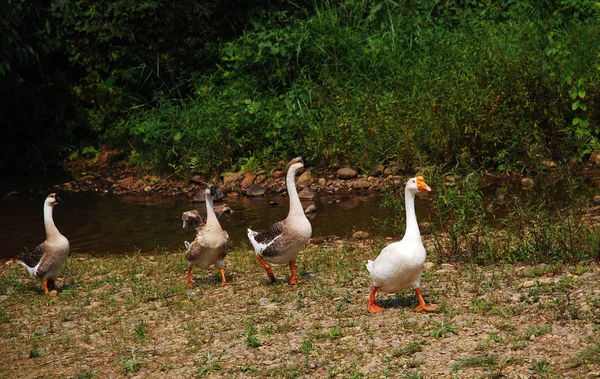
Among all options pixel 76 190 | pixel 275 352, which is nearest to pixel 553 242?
pixel 275 352

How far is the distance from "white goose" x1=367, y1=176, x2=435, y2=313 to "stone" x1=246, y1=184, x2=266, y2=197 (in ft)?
28.4

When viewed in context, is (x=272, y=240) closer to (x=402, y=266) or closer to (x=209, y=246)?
(x=209, y=246)

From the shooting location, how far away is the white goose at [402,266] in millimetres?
8078

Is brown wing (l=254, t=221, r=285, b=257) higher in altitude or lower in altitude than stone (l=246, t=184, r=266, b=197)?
higher

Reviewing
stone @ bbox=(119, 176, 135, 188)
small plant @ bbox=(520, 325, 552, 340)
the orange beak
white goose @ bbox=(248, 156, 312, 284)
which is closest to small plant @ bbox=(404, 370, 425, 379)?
small plant @ bbox=(520, 325, 552, 340)

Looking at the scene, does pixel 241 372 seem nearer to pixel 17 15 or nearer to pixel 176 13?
pixel 17 15

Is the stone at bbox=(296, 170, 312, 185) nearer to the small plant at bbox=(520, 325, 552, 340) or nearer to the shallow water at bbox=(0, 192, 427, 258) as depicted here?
the shallow water at bbox=(0, 192, 427, 258)

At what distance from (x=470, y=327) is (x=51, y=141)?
15372mm

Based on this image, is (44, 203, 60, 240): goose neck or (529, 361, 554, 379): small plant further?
(44, 203, 60, 240): goose neck

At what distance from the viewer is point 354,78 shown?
18.3m

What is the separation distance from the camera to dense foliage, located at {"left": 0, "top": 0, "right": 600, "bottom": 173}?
52.9ft

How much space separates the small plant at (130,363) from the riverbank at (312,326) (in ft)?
0.04

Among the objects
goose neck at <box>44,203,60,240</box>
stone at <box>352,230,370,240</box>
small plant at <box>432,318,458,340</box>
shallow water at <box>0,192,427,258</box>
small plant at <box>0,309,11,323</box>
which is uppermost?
small plant at <box>432,318,458,340</box>

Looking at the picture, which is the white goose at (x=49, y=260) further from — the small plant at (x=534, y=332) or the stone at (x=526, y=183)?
the stone at (x=526, y=183)
